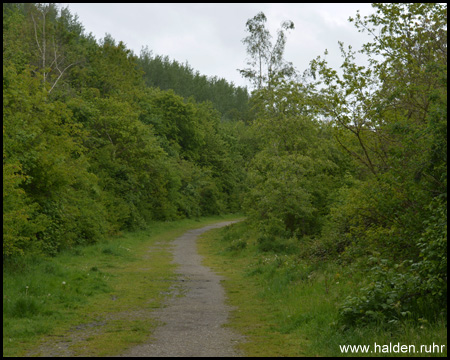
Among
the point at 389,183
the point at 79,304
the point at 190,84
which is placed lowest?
the point at 79,304

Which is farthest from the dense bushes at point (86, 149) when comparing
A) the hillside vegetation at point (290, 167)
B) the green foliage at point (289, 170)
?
the green foliage at point (289, 170)

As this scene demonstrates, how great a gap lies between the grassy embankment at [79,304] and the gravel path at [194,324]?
0.37m

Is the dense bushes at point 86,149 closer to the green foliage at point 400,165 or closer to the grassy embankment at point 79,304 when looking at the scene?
the grassy embankment at point 79,304

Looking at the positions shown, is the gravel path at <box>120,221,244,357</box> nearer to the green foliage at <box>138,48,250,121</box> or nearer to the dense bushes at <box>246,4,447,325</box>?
the dense bushes at <box>246,4,447,325</box>

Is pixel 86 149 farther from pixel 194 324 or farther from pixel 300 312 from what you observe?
pixel 300 312

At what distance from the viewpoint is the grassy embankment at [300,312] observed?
7.06 meters

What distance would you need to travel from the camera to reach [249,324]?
947 cm

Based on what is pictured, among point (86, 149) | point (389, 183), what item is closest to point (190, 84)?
point (86, 149)

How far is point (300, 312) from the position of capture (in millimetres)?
9812

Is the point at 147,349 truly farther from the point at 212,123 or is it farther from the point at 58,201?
the point at 212,123

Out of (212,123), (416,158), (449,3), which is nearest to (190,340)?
(416,158)

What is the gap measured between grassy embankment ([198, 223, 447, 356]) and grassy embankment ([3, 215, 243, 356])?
224cm

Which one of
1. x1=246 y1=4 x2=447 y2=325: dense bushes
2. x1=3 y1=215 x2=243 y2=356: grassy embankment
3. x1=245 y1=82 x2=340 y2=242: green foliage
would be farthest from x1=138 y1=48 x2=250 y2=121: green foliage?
x1=3 y1=215 x2=243 y2=356: grassy embankment

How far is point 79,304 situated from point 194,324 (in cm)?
344
